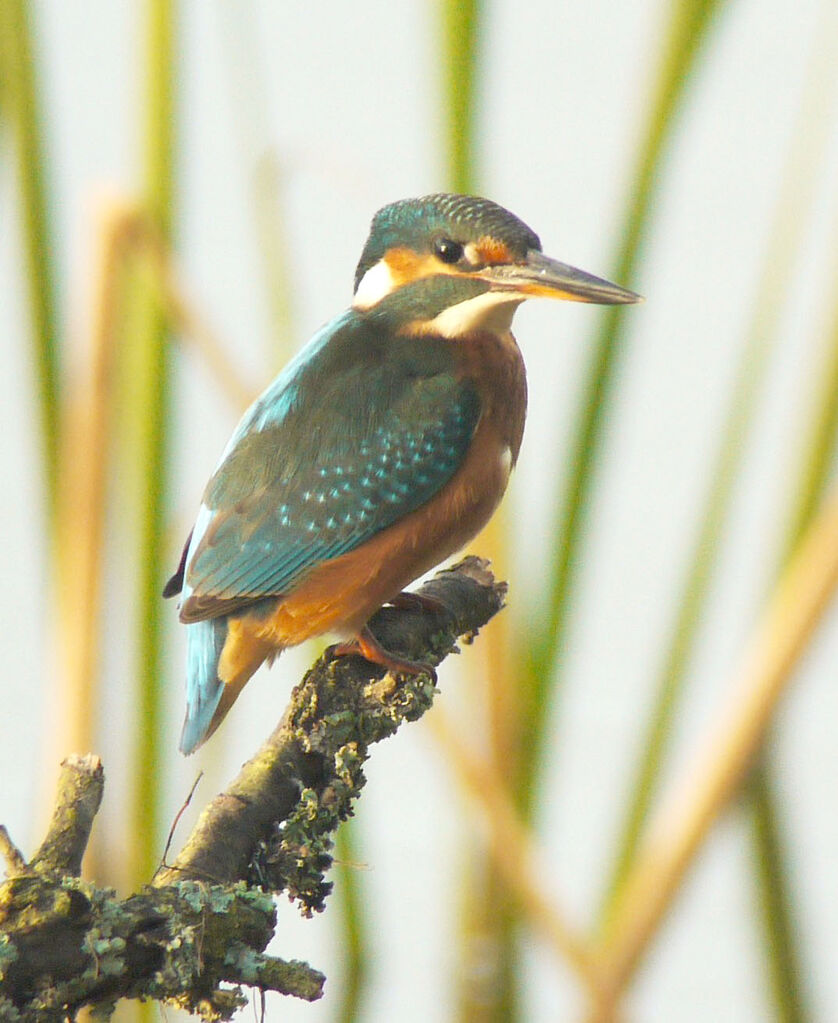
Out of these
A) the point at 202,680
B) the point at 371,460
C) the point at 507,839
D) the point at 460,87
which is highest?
the point at 460,87

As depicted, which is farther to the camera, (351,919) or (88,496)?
(351,919)

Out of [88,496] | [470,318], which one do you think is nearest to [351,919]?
[88,496]

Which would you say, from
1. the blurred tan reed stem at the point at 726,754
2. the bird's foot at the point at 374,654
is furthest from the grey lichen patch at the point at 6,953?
the blurred tan reed stem at the point at 726,754

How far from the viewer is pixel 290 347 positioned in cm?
270

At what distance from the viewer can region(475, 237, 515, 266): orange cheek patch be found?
203 centimetres

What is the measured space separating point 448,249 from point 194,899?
116cm

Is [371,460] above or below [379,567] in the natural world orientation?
above

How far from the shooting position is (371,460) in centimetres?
199

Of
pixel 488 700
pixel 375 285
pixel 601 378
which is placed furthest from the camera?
pixel 488 700

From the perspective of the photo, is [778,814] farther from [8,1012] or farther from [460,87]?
[8,1012]

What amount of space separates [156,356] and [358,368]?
595 millimetres

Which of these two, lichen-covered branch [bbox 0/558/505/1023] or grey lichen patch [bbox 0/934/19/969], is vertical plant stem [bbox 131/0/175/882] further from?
grey lichen patch [bbox 0/934/19/969]

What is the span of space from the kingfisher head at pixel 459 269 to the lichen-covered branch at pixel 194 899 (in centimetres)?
75

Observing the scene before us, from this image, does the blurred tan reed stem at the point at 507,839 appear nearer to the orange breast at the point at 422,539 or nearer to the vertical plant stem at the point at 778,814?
the vertical plant stem at the point at 778,814
